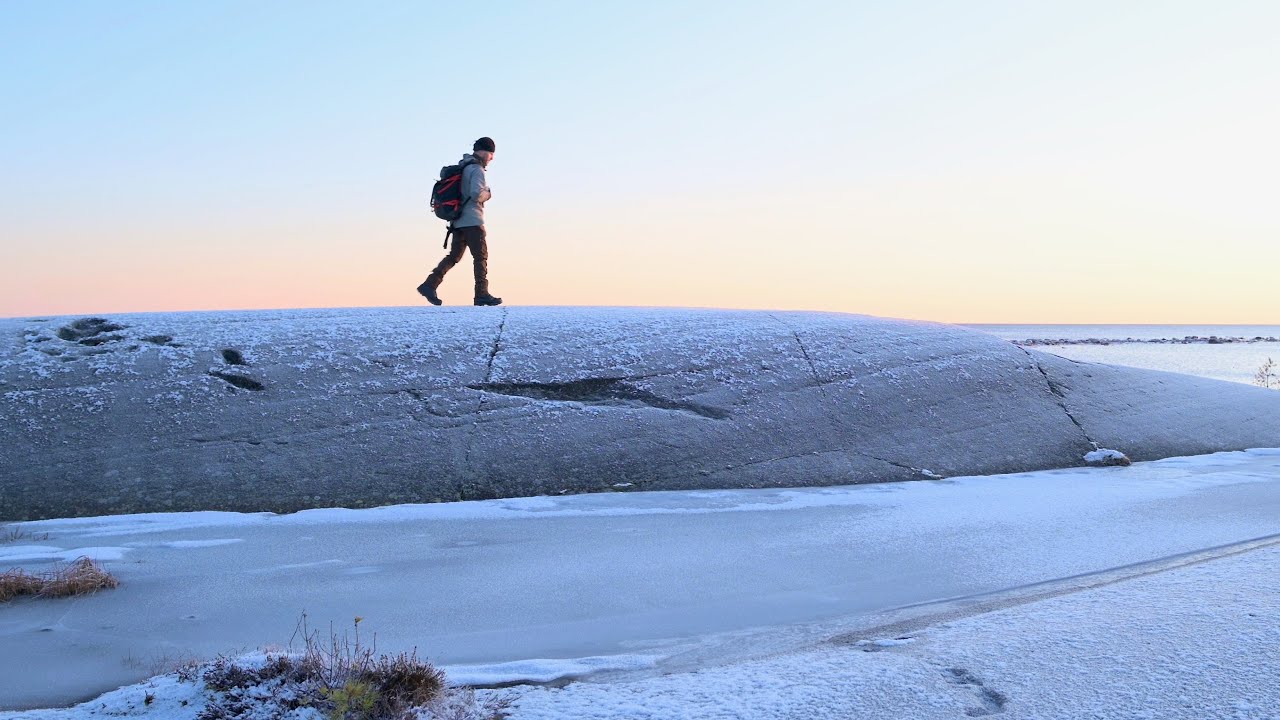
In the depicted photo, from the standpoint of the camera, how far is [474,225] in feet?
30.7

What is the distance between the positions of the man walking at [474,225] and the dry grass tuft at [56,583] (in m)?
5.78

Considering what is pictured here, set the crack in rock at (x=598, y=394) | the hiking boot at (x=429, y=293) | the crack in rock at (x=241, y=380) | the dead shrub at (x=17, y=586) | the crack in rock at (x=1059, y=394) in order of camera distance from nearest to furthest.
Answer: the dead shrub at (x=17, y=586) → the crack in rock at (x=241, y=380) → the crack in rock at (x=598, y=394) → the crack in rock at (x=1059, y=394) → the hiking boot at (x=429, y=293)

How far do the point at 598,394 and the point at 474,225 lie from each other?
A: 317 cm

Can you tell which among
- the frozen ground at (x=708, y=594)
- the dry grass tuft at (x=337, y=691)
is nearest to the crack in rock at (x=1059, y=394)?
the frozen ground at (x=708, y=594)

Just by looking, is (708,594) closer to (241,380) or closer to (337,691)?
(337,691)

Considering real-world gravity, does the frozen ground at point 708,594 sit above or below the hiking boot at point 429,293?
below

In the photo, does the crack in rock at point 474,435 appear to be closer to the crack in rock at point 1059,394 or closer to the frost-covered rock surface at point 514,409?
the frost-covered rock surface at point 514,409

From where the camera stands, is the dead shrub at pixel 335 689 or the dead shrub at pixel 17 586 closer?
the dead shrub at pixel 335 689

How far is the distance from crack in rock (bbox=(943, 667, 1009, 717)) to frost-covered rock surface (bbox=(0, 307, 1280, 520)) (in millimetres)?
3534

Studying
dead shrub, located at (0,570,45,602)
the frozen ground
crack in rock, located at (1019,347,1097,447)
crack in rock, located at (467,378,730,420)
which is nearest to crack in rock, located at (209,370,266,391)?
the frozen ground

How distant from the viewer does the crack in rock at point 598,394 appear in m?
6.87

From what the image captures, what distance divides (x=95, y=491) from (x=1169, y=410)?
8440mm

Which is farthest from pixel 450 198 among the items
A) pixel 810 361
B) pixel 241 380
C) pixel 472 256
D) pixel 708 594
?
pixel 708 594

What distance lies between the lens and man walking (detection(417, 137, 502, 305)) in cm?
934
